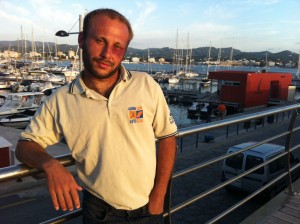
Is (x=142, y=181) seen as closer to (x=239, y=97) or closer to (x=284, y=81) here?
(x=239, y=97)

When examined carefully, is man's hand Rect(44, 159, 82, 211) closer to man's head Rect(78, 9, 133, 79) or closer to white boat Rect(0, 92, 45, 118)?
man's head Rect(78, 9, 133, 79)

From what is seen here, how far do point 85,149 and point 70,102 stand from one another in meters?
0.28

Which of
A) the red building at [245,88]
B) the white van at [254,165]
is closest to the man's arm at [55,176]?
the white van at [254,165]

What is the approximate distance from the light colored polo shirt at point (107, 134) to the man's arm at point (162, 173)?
108 millimetres

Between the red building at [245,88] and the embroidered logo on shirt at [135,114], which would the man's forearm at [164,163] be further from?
the red building at [245,88]

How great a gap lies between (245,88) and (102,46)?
117 feet

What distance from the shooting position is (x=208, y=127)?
252 cm

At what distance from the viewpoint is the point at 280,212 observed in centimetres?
380

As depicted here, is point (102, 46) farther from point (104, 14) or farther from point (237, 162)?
point (237, 162)

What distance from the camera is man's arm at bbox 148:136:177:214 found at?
193 cm

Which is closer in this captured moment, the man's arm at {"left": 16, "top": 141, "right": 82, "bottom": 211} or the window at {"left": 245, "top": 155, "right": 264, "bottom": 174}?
the man's arm at {"left": 16, "top": 141, "right": 82, "bottom": 211}

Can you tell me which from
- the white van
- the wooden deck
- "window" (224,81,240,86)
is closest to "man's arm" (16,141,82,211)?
the wooden deck

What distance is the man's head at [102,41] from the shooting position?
1.77 m

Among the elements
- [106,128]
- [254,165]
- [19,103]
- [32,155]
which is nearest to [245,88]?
[19,103]
